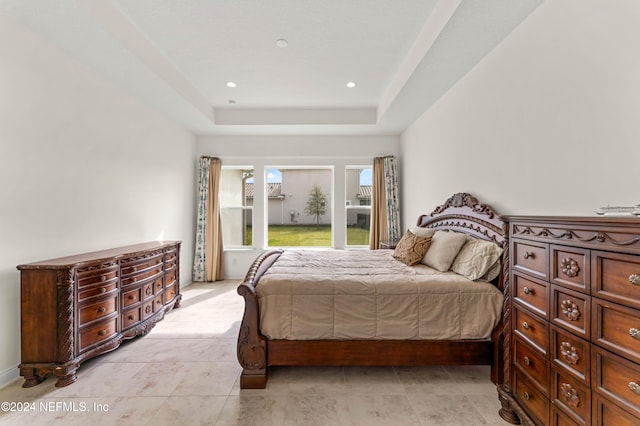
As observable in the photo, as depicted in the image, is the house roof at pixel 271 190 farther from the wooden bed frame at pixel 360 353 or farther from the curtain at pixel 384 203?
the wooden bed frame at pixel 360 353

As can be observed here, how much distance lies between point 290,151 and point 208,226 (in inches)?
82.0

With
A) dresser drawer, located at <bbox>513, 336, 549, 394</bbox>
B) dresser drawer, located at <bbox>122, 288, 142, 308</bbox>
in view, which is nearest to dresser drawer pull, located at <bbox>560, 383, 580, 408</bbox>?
dresser drawer, located at <bbox>513, 336, 549, 394</bbox>

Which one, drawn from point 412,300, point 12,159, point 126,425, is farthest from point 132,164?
point 412,300

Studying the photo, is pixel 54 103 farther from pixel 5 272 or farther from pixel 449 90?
pixel 449 90

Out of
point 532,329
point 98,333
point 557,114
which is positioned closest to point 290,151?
point 98,333

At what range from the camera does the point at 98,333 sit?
2328 mm

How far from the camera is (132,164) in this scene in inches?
133

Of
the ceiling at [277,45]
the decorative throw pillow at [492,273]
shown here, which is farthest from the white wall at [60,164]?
the decorative throw pillow at [492,273]

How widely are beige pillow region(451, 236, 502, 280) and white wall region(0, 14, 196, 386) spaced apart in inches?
143

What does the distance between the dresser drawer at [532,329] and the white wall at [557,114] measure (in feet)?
2.40

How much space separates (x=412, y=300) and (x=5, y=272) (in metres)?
3.15

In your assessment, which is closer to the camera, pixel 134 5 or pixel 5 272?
pixel 5 272

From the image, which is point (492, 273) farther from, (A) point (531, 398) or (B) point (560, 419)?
(B) point (560, 419)

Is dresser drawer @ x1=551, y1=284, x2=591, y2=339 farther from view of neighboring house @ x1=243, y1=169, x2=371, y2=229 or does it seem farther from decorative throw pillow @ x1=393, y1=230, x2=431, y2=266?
view of neighboring house @ x1=243, y1=169, x2=371, y2=229
